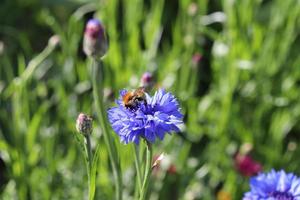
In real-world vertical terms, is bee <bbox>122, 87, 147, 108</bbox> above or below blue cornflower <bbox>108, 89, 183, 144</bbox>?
above

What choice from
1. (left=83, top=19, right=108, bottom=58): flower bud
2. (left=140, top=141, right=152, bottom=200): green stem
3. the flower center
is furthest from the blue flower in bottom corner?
(left=83, top=19, right=108, bottom=58): flower bud

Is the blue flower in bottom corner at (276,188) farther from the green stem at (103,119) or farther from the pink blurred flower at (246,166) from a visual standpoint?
the pink blurred flower at (246,166)

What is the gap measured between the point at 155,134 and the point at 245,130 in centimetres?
90

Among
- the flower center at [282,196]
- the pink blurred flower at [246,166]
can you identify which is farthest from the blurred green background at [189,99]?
the flower center at [282,196]

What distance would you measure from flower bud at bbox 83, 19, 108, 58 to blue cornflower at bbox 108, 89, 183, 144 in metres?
0.23

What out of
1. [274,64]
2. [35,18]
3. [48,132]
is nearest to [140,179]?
[48,132]

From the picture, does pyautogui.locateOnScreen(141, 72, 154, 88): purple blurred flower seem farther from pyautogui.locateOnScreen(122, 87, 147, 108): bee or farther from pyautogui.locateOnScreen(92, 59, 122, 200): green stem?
pyautogui.locateOnScreen(122, 87, 147, 108): bee

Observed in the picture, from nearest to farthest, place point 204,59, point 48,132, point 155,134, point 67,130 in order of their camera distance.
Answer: point 155,134 → point 48,132 → point 67,130 → point 204,59

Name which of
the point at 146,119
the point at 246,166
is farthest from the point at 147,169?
the point at 246,166

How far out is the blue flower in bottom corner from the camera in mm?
1086

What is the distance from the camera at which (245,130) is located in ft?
5.82

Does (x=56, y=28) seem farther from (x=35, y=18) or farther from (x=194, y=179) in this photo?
(x=35, y=18)

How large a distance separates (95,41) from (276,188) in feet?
1.43

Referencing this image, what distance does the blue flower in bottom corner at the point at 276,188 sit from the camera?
3.56ft
